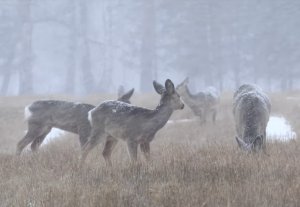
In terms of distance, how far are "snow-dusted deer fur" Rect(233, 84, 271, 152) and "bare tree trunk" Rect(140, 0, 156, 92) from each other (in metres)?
35.1

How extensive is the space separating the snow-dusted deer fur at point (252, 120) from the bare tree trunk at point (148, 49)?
3515 centimetres

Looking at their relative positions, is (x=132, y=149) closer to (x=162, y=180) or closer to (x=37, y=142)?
(x=162, y=180)

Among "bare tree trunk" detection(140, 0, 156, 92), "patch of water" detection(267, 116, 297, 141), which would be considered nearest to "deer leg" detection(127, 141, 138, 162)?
"patch of water" detection(267, 116, 297, 141)

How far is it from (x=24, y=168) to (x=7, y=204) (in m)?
2.52

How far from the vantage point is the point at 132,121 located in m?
9.34

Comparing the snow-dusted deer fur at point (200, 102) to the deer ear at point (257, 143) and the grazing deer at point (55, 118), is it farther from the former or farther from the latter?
the deer ear at point (257, 143)

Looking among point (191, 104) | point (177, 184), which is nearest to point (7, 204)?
point (177, 184)

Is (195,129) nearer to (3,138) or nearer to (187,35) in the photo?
(3,138)

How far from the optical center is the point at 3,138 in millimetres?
19656

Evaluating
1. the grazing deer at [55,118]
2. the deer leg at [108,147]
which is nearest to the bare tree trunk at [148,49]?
the grazing deer at [55,118]

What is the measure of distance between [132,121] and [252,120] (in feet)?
8.22

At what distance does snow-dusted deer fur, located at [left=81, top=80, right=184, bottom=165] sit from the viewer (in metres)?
9.20

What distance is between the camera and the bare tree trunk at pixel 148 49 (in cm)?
4741

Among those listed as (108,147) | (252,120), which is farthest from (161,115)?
(252,120)
